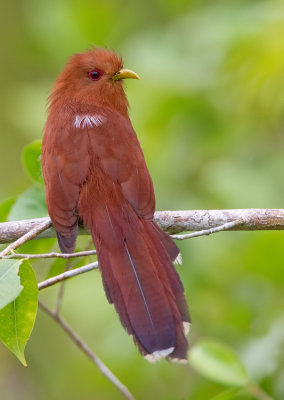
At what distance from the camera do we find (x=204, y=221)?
406 centimetres

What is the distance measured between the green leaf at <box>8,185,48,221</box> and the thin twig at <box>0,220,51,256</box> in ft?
0.51

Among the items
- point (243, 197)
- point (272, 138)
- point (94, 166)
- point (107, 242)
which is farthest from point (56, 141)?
point (272, 138)

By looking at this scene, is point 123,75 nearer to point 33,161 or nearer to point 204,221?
point 33,161

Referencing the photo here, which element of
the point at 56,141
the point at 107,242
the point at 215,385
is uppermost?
the point at 56,141

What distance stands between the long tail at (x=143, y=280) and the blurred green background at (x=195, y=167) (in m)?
0.44

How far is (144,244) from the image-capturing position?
4012 mm

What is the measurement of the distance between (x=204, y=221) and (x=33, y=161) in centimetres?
102

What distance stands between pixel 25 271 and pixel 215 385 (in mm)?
1947

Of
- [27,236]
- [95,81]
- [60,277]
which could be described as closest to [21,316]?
[60,277]

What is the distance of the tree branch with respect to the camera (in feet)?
13.1

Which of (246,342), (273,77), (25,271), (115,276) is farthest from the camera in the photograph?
(273,77)

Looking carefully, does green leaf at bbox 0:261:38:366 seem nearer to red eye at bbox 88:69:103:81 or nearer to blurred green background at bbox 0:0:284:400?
blurred green background at bbox 0:0:284:400

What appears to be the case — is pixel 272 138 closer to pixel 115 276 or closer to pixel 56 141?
pixel 56 141

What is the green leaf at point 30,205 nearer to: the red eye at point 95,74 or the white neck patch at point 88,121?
the white neck patch at point 88,121
